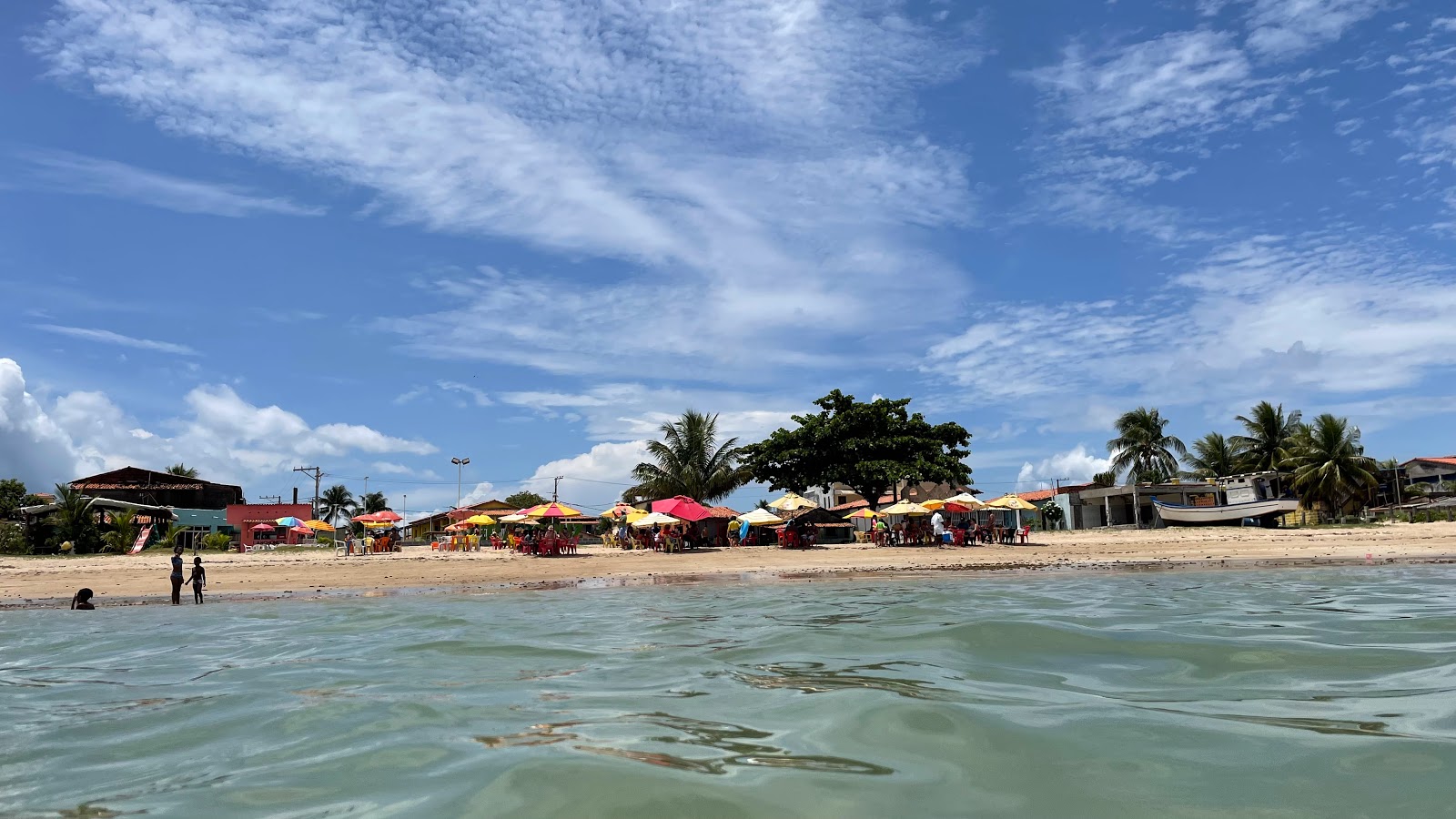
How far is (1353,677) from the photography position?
5879 millimetres

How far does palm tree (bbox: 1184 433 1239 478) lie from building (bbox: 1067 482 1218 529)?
9.22 m

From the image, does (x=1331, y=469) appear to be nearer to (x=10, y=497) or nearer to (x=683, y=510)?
(x=683, y=510)

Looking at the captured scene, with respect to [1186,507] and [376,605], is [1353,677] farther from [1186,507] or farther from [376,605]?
[1186,507]

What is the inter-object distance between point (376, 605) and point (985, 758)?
1207 centimetres

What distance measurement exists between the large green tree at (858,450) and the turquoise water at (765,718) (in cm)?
2651

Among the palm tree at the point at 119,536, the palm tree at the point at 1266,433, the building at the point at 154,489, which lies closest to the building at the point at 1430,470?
the palm tree at the point at 1266,433

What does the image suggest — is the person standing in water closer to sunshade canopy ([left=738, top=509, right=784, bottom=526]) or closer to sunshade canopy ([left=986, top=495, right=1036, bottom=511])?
sunshade canopy ([left=738, top=509, right=784, bottom=526])

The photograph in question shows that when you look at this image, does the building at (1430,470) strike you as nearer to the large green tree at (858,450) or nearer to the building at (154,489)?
the large green tree at (858,450)

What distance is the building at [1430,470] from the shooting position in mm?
51469

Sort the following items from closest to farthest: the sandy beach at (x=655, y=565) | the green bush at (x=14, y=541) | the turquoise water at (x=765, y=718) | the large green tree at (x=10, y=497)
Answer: the turquoise water at (x=765, y=718) → the sandy beach at (x=655, y=565) → the green bush at (x=14, y=541) → the large green tree at (x=10, y=497)

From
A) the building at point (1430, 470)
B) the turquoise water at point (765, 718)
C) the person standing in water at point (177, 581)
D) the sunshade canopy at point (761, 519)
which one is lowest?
the turquoise water at point (765, 718)

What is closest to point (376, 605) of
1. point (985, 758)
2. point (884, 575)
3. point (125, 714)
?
point (125, 714)

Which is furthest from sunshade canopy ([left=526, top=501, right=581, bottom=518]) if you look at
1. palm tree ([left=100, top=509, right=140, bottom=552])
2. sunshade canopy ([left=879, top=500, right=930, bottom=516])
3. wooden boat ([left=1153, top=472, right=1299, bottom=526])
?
wooden boat ([left=1153, top=472, right=1299, bottom=526])

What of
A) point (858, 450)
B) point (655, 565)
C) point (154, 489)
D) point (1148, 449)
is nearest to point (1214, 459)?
point (1148, 449)
